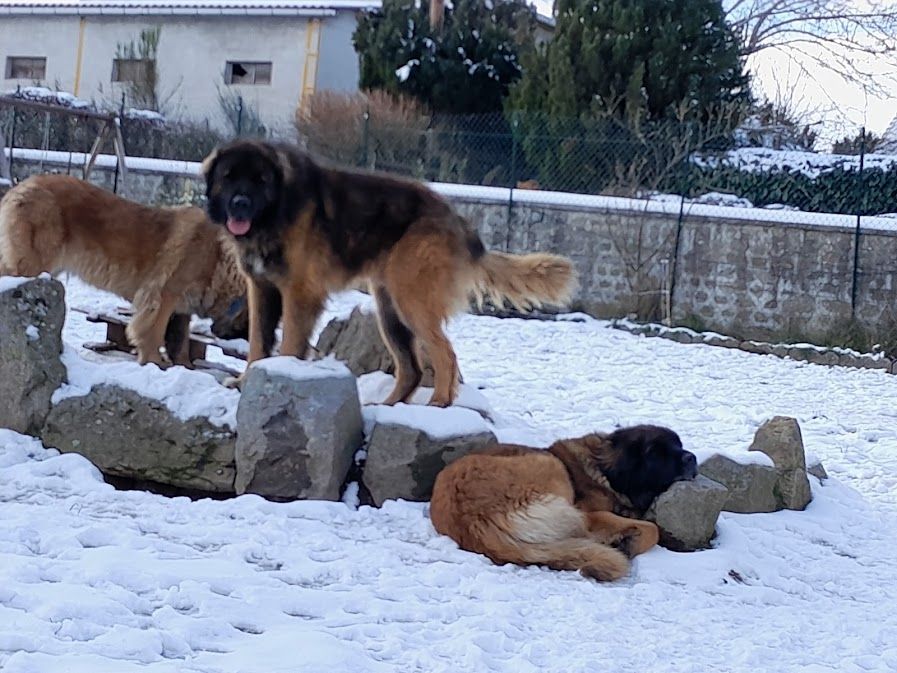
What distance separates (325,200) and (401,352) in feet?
3.63

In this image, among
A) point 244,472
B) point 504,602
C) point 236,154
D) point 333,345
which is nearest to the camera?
point 504,602

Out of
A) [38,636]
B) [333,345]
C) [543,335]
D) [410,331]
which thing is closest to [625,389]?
[543,335]

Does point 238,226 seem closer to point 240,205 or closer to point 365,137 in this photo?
point 240,205

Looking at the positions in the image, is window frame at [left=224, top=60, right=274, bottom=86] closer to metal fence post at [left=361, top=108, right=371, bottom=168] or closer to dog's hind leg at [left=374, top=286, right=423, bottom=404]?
metal fence post at [left=361, top=108, right=371, bottom=168]

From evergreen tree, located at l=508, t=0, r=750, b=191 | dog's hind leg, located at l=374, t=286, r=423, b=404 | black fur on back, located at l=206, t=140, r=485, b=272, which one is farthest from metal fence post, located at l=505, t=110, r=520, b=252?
black fur on back, located at l=206, t=140, r=485, b=272

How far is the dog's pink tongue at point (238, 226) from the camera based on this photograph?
6316 mm

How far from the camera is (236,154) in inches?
253

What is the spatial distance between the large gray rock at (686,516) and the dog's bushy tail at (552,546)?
60 centimetres

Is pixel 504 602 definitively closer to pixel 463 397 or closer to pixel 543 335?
pixel 463 397

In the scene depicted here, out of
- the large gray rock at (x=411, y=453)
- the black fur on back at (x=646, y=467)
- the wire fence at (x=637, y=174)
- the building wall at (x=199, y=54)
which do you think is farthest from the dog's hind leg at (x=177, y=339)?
the building wall at (x=199, y=54)

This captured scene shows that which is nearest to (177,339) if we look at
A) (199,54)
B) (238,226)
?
(238,226)

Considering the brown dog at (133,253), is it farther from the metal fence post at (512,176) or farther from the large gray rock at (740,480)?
the metal fence post at (512,176)

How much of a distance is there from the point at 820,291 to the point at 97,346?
9.69 m

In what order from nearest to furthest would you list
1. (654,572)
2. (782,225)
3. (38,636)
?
(38,636) < (654,572) < (782,225)
